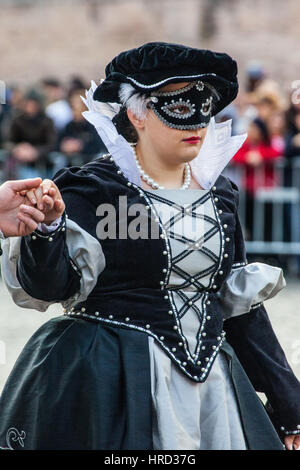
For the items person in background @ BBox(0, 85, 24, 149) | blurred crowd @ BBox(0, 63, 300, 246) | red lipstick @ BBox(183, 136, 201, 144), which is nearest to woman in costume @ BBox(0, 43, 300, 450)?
red lipstick @ BBox(183, 136, 201, 144)

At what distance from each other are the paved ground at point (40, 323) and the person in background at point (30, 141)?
1549mm

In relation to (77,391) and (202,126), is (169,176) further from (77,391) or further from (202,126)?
(77,391)

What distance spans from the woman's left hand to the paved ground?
2.57 m

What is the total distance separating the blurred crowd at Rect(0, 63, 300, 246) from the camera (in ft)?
30.9

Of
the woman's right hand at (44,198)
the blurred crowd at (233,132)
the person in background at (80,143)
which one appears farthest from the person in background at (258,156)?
the woman's right hand at (44,198)

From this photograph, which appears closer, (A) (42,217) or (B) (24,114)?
(A) (42,217)

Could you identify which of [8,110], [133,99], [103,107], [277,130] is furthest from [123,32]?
[133,99]

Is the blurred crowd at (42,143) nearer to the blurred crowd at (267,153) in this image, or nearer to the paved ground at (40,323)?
the blurred crowd at (267,153)

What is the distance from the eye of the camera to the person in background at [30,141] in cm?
1003

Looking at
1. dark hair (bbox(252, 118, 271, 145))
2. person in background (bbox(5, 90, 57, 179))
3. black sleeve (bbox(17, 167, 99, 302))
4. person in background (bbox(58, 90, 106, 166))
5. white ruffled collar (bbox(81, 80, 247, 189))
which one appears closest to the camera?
black sleeve (bbox(17, 167, 99, 302))

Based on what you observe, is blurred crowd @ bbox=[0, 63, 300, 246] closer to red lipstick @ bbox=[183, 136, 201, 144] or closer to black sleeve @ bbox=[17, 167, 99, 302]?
red lipstick @ bbox=[183, 136, 201, 144]

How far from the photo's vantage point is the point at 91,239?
3.16 m

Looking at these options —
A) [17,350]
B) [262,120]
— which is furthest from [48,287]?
[262,120]
